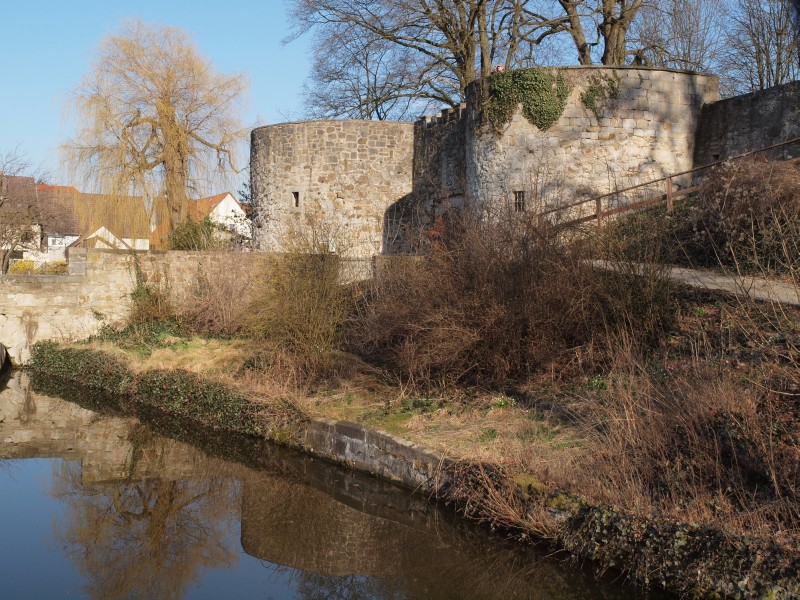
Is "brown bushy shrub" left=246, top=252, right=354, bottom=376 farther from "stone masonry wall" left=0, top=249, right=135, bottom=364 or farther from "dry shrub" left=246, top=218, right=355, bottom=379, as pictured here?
"stone masonry wall" left=0, top=249, right=135, bottom=364

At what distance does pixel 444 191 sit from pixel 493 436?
10.9 m

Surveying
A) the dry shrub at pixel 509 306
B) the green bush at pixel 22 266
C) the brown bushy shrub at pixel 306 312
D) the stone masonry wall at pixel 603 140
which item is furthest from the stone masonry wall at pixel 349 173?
the green bush at pixel 22 266

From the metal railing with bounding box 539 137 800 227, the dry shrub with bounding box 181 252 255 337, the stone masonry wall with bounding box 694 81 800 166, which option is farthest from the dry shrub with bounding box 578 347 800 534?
the dry shrub with bounding box 181 252 255 337

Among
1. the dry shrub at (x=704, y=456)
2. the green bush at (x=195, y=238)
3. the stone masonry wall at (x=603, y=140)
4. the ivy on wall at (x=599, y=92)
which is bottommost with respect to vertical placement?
the dry shrub at (x=704, y=456)

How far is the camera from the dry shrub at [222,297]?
690 inches

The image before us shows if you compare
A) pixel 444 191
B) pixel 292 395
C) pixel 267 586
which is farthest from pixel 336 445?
pixel 444 191

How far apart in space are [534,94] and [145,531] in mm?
10951

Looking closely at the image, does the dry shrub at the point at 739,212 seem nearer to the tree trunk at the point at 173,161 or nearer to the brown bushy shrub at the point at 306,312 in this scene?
the brown bushy shrub at the point at 306,312

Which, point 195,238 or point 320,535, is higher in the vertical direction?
point 195,238

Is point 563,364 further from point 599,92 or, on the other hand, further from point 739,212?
point 599,92

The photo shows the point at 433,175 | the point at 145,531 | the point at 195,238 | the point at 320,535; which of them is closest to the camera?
the point at 320,535

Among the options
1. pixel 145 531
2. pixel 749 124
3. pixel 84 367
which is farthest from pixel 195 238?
pixel 749 124

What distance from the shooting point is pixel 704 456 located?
7.26m

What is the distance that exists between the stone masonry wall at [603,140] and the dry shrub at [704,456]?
8.44m
